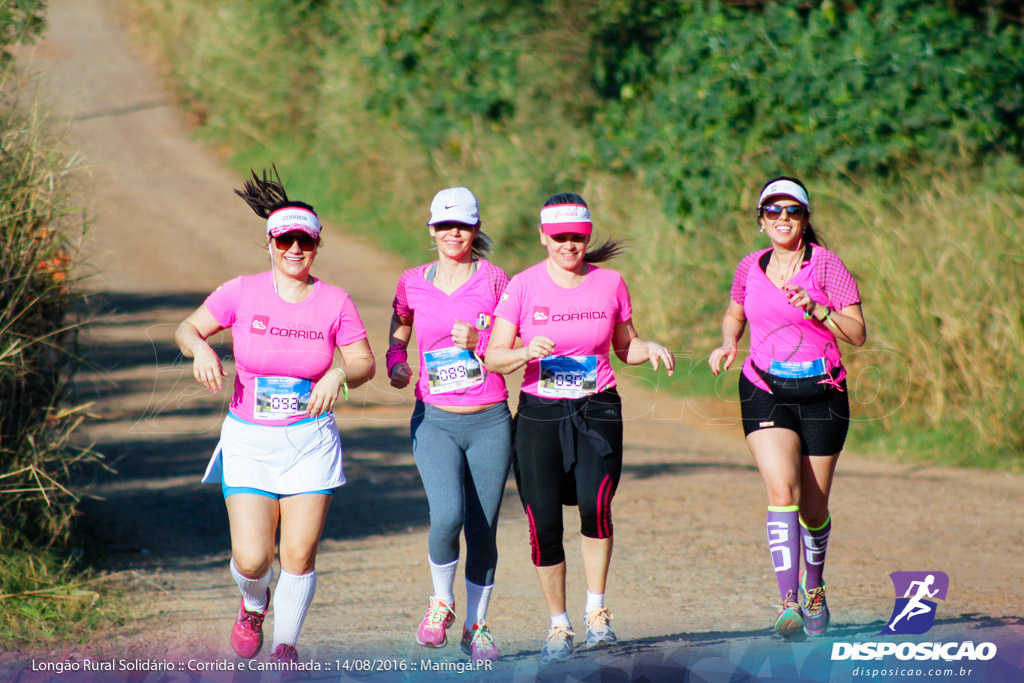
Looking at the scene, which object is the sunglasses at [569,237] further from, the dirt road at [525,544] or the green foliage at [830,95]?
the green foliage at [830,95]

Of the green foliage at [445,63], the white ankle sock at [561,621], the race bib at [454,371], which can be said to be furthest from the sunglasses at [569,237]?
the green foliage at [445,63]

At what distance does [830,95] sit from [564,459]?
29.4 ft

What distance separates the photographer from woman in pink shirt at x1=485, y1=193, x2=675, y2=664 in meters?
4.61

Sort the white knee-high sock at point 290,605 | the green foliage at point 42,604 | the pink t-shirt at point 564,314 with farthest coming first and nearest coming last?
the green foliage at point 42,604
the pink t-shirt at point 564,314
the white knee-high sock at point 290,605

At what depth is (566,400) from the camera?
15.2 feet

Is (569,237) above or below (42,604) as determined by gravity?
above

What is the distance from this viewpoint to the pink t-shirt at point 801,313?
484 centimetres

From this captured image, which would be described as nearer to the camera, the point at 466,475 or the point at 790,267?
the point at 466,475

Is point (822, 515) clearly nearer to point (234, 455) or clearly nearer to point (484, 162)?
point (234, 455)

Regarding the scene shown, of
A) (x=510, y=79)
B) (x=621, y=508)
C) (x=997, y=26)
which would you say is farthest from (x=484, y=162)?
(x=621, y=508)

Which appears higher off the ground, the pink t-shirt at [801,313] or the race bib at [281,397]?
the pink t-shirt at [801,313]

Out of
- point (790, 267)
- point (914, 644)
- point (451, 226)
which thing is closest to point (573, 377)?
point (451, 226)

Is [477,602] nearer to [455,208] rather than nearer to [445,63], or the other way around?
[455,208]

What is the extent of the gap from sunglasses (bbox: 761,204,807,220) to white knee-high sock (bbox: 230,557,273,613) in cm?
266
